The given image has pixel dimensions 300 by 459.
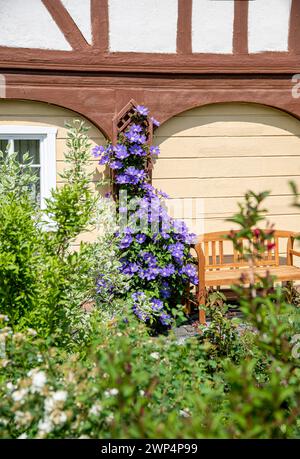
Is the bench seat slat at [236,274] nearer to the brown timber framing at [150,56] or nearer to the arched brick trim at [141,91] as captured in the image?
the arched brick trim at [141,91]

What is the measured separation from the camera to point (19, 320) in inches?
136

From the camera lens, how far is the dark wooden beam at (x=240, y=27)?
6.48m

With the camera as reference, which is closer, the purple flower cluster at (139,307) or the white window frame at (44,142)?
the purple flower cluster at (139,307)

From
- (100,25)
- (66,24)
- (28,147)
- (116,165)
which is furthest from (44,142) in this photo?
(100,25)

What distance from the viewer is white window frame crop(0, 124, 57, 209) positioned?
20.3 feet

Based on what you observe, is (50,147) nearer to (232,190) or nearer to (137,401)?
(232,190)

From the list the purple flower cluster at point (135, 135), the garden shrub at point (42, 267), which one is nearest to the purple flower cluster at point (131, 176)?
the purple flower cluster at point (135, 135)

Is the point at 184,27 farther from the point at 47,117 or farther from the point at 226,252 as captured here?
the point at 226,252

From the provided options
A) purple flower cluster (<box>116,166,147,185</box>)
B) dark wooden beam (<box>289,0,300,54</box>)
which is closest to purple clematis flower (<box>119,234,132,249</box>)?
purple flower cluster (<box>116,166,147,185</box>)

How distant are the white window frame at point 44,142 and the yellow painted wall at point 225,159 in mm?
1004

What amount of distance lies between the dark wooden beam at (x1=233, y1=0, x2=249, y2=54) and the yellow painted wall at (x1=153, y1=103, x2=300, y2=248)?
0.55 m

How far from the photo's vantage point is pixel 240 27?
6.52 m

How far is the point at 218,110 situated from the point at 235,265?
1542 mm
